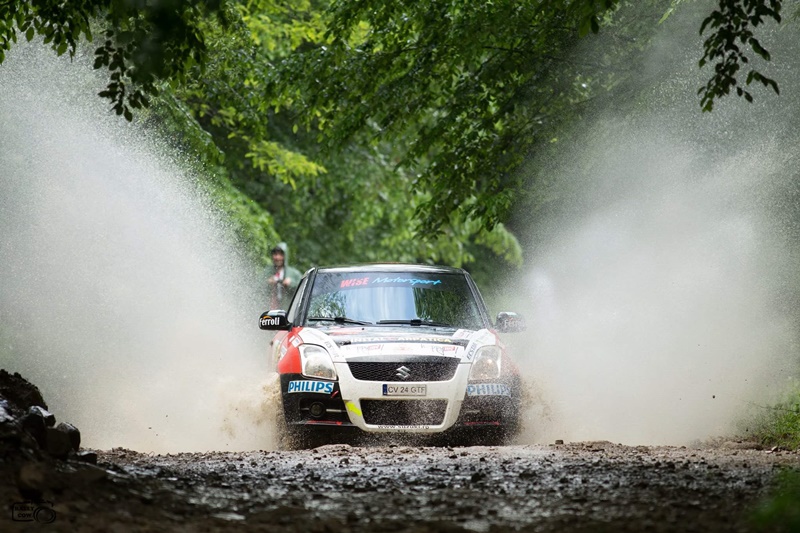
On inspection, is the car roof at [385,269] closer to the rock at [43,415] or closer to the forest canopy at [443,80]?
the forest canopy at [443,80]

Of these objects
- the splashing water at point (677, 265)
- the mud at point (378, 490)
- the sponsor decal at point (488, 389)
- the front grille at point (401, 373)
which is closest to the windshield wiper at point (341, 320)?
the front grille at point (401, 373)

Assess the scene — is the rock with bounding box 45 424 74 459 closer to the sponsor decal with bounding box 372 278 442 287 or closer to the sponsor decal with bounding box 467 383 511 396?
the sponsor decal with bounding box 467 383 511 396

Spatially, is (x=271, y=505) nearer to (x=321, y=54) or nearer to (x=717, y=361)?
(x=717, y=361)

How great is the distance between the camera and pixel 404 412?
11477mm

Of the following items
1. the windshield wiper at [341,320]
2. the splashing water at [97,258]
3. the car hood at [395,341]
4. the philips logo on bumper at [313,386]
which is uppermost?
the splashing water at [97,258]

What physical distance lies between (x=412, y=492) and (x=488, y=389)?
13.1 feet

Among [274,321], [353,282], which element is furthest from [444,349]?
[274,321]

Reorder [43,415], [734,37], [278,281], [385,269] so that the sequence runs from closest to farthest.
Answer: [43,415] < [734,37] < [385,269] < [278,281]

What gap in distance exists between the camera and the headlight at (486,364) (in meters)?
11.7

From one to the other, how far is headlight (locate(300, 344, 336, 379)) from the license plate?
1.65 feet

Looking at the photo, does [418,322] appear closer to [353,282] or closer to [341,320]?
[341,320]

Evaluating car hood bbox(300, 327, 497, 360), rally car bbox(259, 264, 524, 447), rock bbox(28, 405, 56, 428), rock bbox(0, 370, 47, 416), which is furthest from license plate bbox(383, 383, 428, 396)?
rock bbox(28, 405, 56, 428)

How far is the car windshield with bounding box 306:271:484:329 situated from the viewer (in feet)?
41.2

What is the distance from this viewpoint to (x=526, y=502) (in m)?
7.26
